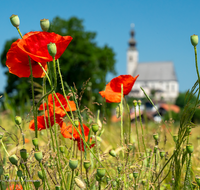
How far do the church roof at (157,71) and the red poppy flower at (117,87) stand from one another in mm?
44330

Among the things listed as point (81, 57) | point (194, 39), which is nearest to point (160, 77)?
point (81, 57)

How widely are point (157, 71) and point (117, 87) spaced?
153 ft

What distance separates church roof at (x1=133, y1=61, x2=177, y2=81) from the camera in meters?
44.9

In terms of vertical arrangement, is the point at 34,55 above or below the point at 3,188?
above

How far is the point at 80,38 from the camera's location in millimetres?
15453

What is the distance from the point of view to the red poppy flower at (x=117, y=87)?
2.22 ft

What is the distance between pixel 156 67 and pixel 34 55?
155 ft

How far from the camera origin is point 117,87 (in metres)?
0.70

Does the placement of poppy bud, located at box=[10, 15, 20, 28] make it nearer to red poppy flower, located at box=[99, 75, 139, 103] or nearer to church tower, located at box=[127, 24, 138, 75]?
red poppy flower, located at box=[99, 75, 139, 103]

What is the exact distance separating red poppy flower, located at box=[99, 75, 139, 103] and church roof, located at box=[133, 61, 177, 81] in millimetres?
44330

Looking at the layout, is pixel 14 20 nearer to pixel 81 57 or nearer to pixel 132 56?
pixel 81 57

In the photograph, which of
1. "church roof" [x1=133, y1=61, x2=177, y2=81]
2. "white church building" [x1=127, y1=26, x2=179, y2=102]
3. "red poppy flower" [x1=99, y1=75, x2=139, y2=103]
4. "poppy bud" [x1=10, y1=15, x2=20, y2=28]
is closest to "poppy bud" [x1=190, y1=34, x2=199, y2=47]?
"red poppy flower" [x1=99, y1=75, x2=139, y2=103]

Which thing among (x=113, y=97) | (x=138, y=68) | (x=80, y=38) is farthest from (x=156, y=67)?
(x=113, y=97)

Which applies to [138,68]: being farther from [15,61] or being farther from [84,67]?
[15,61]
